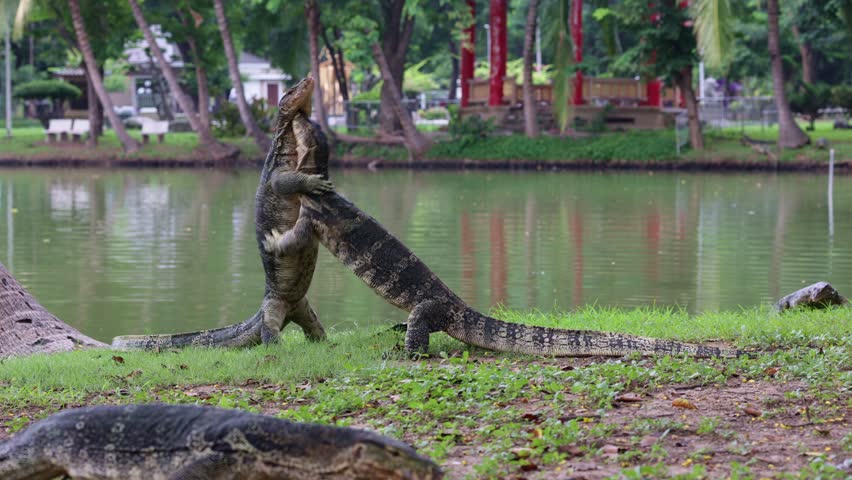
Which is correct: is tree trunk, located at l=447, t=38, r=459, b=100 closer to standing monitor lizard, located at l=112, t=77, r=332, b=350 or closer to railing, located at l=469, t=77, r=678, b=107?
railing, located at l=469, t=77, r=678, b=107

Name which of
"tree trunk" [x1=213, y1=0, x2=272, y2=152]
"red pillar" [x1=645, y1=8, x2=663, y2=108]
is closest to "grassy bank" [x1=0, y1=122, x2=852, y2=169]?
"tree trunk" [x1=213, y1=0, x2=272, y2=152]

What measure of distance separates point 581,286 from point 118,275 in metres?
6.40

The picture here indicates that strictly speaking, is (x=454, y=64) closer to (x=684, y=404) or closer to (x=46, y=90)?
(x=46, y=90)

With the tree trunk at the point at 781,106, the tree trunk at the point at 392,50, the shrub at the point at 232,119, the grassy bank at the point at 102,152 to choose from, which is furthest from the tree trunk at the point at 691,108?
the shrub at the point at 232,119

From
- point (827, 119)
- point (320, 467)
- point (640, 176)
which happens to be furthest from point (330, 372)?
point (827, 119)

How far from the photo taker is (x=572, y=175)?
123ft

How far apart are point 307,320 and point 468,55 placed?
35603 mm

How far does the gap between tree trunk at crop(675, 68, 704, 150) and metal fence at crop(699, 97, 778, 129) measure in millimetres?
6511

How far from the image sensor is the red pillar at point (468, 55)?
140 feet

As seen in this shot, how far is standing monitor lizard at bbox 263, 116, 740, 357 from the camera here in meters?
8.12

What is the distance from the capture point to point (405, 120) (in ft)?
133

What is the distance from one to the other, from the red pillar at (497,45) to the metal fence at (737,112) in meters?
8.11

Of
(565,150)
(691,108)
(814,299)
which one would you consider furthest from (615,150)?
(814,299)

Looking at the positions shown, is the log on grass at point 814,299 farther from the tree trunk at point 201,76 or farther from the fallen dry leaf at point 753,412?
the tree trunk at point 201,76
